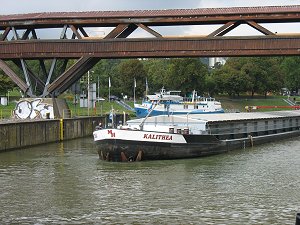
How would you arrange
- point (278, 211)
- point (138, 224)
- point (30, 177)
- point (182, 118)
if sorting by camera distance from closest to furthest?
point (138, 224) → point (278, 211) → point (30, 177) → point (182, 118)

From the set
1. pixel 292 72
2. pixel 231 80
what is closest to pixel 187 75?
pixel 231 80

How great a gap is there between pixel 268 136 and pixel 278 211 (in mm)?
32463

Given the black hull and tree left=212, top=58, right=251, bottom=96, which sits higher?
tree left=212, top=58, right=251, bottom=96

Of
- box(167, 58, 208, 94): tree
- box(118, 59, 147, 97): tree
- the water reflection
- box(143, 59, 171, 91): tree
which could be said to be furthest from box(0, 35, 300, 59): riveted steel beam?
box(118, 59, 147, 97): tree

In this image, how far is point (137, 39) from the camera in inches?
1962

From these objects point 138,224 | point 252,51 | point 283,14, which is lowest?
point 138,224

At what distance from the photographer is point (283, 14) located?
47.8 m

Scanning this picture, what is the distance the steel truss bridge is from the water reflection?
11848 mm

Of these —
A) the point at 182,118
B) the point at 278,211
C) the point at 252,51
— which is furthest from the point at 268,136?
the point at 278,211

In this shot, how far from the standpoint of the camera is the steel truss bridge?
47.8 metres

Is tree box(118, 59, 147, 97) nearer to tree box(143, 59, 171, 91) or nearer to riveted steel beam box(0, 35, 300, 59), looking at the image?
tree box(143, 59, 171, 91)

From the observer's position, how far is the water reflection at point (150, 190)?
68.3 ft

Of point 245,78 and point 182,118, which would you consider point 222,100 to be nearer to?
point 245,78

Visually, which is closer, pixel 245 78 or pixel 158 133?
pixel 158 133
